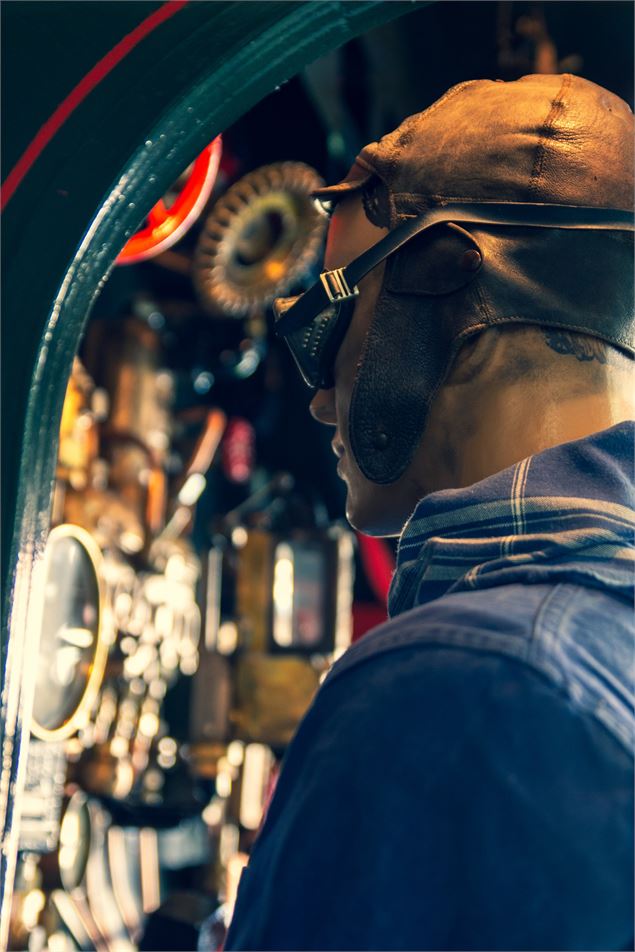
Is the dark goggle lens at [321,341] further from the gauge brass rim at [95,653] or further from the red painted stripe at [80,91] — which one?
the gauge brass rim at [95,653]

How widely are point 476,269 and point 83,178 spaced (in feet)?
1.54

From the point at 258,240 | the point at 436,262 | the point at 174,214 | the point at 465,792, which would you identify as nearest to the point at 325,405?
the point at 436,262

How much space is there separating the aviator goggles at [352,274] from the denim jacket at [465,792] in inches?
18.5

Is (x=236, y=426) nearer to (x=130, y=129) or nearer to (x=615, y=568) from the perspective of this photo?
(x=130, y=129)

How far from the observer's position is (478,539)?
108cm

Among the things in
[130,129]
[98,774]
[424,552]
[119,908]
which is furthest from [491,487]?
[119,908]

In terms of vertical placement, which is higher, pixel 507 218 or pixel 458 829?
pixel 507 218

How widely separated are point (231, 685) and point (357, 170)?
4000 millimetres

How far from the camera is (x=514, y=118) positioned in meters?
1.32

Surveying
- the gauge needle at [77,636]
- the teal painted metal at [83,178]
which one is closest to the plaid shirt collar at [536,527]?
the teal painted metal at [83,178]

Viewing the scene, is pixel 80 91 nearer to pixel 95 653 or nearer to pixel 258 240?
pixel 95 653

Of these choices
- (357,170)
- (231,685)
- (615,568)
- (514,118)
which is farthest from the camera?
(231,685)

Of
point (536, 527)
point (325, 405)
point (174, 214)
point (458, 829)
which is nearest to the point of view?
point (458, 829)

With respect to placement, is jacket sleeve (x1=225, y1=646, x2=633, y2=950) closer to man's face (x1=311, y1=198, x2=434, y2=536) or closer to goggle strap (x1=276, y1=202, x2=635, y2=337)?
man's face (x1=311, y1=198, x2=434, y2=536)
